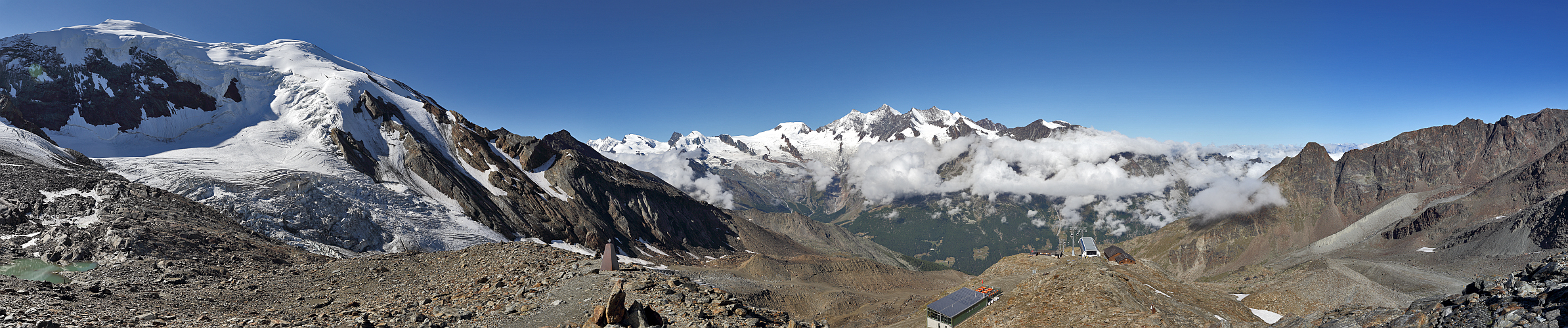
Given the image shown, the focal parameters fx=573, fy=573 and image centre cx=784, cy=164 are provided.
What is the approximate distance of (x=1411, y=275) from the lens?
5025 inches

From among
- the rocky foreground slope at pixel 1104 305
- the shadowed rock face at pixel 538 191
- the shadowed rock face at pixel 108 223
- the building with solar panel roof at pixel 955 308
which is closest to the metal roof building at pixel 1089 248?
the rocky foreground slope at pixel 1104 305

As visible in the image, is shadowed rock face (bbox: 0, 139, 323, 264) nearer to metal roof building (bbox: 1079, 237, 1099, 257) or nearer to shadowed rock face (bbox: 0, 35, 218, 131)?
shadowed rock face (bbox: 0, 35, 218, 131)

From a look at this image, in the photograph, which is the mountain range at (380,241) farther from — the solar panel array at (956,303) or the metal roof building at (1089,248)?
the metal roof building at (1089,248)

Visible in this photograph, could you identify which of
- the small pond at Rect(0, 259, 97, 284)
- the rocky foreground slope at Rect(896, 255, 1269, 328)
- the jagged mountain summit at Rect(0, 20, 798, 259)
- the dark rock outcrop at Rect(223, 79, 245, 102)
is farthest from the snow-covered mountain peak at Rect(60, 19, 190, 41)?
the rocky foreground slope at Rect(896, 255, 1269, 328)

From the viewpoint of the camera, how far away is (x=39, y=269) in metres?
31.2

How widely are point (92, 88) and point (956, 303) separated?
110209mm

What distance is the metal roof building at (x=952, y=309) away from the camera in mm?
38000

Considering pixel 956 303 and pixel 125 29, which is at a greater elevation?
pixel 125 29

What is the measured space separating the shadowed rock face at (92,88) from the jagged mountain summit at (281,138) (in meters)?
0.22

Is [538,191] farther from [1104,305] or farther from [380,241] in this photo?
[1104,305]

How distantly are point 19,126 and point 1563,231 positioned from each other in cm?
28311

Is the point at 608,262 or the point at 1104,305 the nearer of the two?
the point at 608,262

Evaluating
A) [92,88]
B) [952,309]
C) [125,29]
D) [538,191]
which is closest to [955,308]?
[952,309]

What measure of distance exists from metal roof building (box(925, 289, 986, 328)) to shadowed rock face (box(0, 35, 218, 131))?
9636cm
